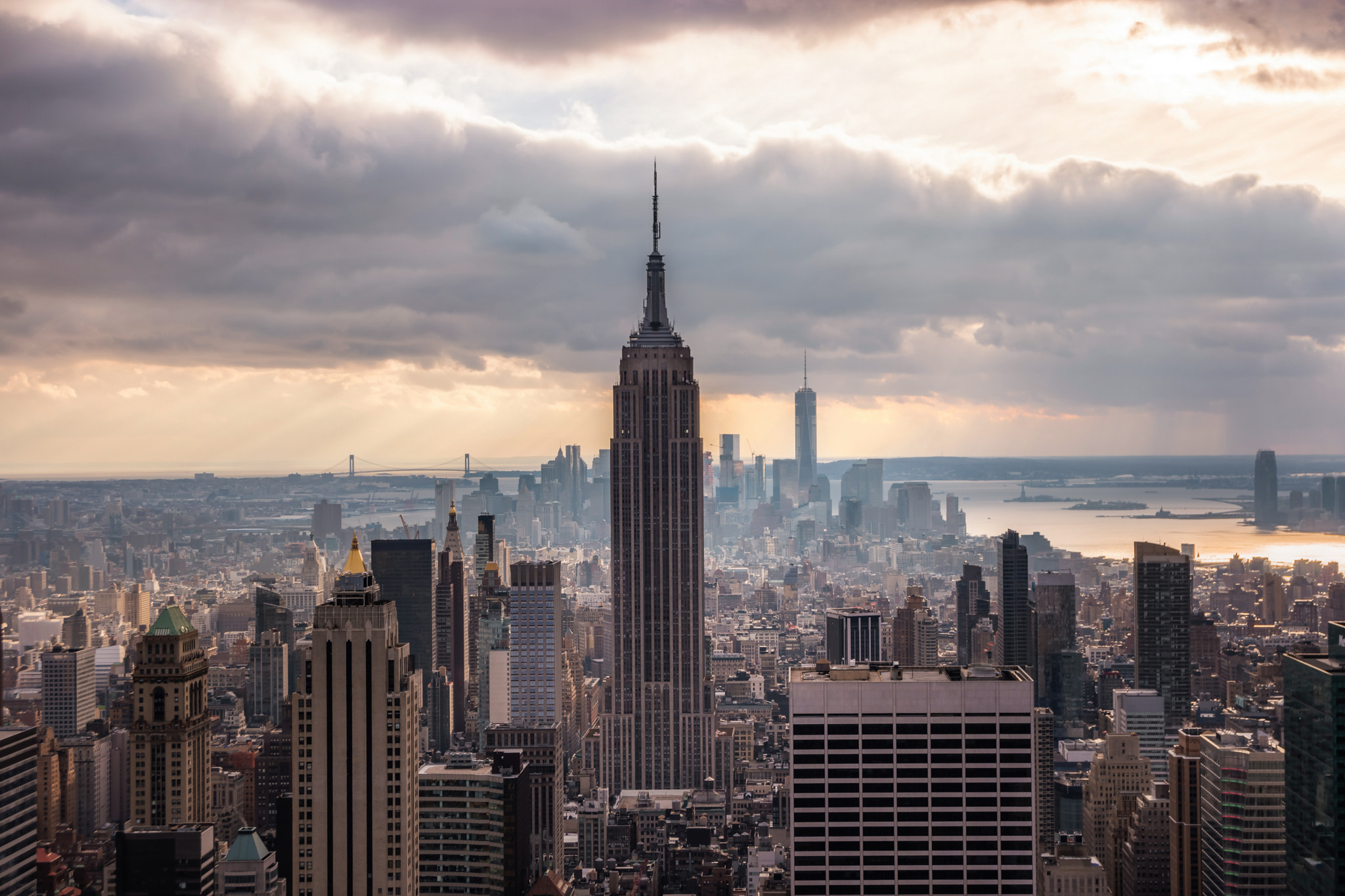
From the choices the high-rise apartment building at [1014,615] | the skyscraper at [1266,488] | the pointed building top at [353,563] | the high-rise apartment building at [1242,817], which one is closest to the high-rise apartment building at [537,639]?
the high-rise apartment building at [1014,615]

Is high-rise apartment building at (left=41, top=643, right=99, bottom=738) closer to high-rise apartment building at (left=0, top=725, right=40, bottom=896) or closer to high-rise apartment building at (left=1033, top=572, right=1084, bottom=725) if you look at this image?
high-rise apartment building at (left=0, top=725, right=40, bottom=896)

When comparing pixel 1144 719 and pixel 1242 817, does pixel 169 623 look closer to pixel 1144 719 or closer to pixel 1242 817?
pixel 1242 817

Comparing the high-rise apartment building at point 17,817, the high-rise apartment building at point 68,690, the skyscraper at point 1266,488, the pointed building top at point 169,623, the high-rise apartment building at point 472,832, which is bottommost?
the high-rise apartment building at point 472,832

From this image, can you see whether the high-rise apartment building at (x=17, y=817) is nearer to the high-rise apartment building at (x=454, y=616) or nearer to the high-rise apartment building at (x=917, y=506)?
the high-rise apartment building at (x=454, y=616)

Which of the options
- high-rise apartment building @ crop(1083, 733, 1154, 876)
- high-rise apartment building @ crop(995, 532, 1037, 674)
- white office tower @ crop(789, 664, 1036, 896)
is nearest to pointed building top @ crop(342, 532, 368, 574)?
white office tower @ crop(789, 664, 1036, 896)

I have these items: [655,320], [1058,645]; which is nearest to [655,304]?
[655,320]

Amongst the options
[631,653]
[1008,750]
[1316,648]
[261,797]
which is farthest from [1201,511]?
[631,653]

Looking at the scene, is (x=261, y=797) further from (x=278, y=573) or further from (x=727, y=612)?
(x=727, y=612)
